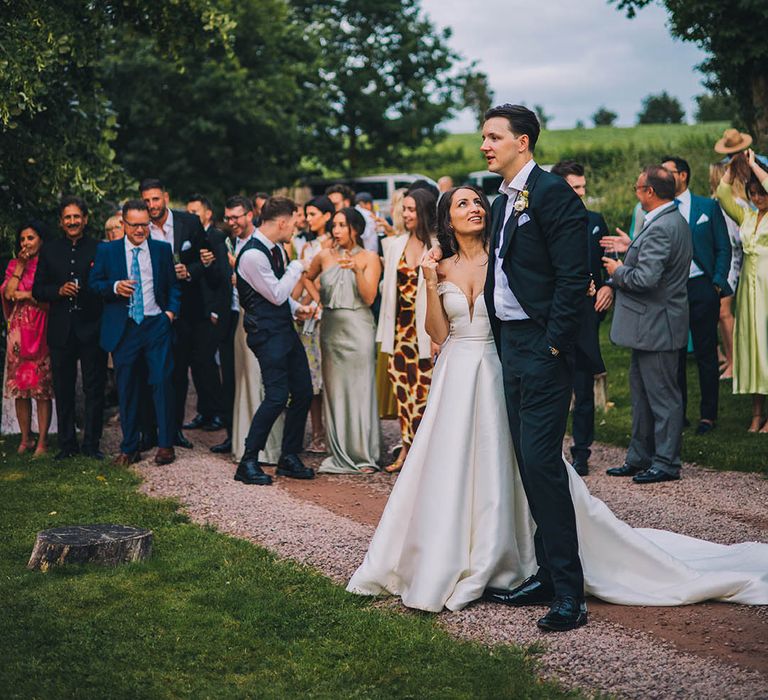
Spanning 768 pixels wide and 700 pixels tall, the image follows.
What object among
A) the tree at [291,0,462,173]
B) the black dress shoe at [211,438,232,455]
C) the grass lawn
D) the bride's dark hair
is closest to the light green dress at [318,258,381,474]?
the black dress shoe at [211,438,232,455]

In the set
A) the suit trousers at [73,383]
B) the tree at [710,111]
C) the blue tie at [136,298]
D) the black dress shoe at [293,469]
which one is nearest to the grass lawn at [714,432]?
the black dress shoe at [293,469]

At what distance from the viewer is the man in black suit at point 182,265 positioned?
37.1 ft

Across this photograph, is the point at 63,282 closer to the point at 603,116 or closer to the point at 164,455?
the point at 164,455

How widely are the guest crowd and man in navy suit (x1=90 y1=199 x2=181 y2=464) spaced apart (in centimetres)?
1

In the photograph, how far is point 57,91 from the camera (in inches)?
492

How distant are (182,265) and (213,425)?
7.36ft

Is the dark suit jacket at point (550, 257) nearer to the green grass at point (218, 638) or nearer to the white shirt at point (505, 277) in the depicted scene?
the white shirt at point (505, 277)

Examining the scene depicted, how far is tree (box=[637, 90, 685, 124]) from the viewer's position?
305 ft

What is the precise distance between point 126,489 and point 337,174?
1455 inches

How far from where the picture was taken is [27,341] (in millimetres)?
10891

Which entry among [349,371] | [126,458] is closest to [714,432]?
[349,371]

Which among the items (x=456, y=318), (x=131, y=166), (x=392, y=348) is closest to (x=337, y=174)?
(x=131, y=166)

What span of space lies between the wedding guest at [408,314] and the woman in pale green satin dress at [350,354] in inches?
11.8

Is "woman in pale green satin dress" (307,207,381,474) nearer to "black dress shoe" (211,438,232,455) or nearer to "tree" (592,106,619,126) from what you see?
"black dress shoe" (211,438,232,455)
